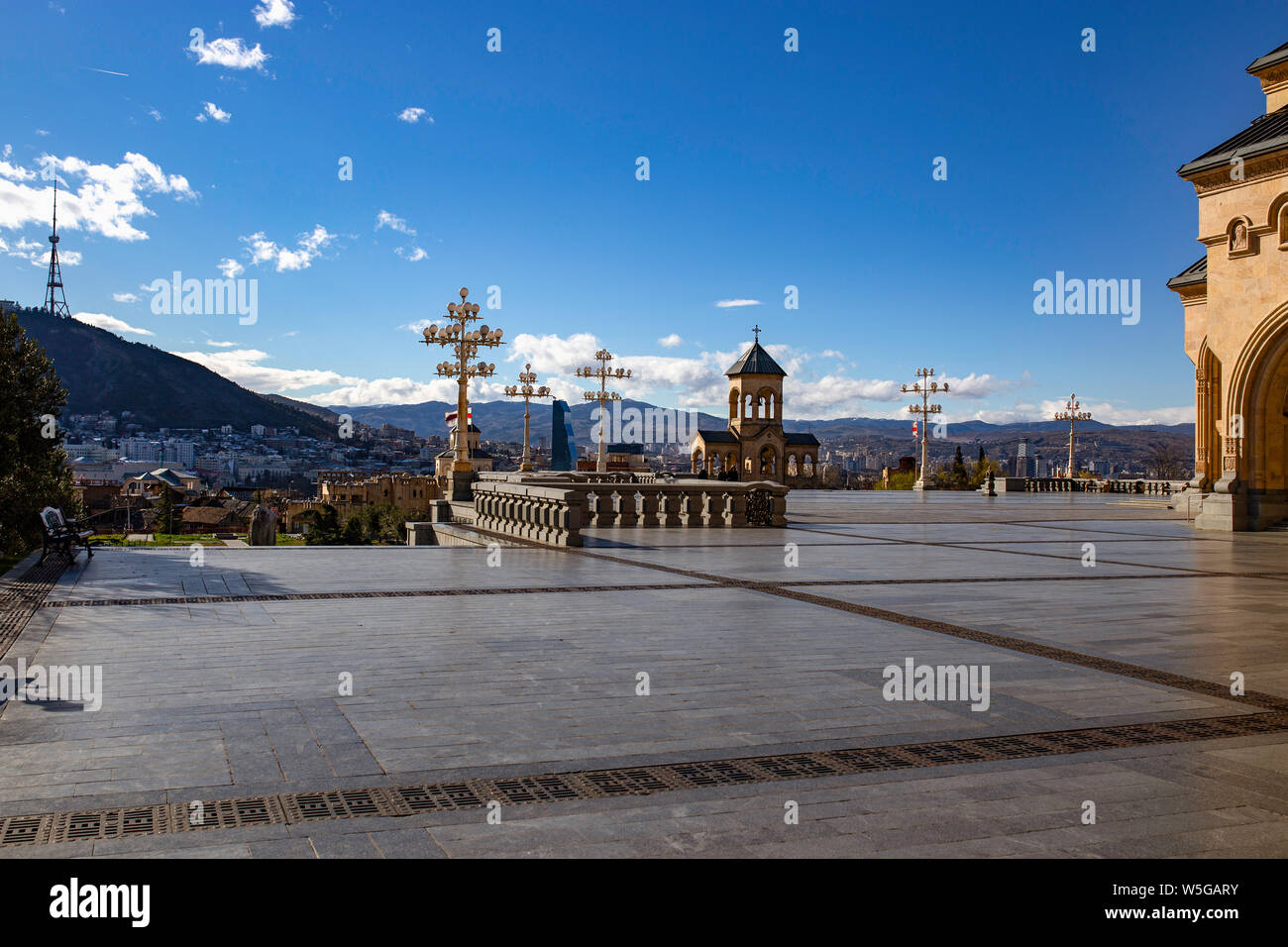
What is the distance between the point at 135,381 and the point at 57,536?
11426cm

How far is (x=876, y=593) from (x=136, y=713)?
8.28 meters

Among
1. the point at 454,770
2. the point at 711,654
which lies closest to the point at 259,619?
the point at 711,654

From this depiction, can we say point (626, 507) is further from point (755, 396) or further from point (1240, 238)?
point (755, 396)

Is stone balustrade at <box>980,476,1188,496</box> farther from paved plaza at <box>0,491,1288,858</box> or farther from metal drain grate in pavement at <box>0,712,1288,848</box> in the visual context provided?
metal drain grate in pavement at <box>0,712,1288,848</box>

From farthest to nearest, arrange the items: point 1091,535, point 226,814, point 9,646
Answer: point 1091,535
point 9,646
point 226,814

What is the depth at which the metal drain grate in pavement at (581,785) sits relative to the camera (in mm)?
3742

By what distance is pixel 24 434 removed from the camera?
668 inches

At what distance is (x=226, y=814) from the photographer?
385 centimetres

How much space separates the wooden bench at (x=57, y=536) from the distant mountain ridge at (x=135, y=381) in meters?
107

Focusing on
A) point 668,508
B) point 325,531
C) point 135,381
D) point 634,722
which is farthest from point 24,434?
point 135,381

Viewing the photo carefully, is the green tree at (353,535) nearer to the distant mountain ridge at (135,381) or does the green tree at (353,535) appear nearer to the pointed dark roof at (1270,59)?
the pointed dark roof at (1270,59)

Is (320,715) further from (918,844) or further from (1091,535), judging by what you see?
(1091,535)

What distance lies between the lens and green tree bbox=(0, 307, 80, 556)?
15.5m

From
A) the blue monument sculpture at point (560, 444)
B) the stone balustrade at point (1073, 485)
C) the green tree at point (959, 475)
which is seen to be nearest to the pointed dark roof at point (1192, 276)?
the stone balustrade at point (1073, 485)
